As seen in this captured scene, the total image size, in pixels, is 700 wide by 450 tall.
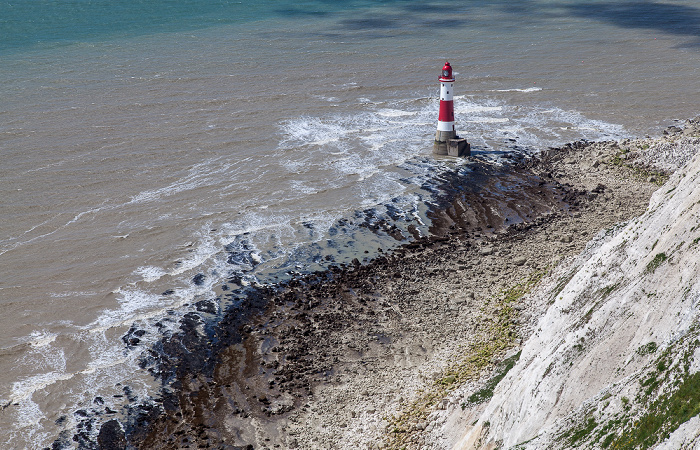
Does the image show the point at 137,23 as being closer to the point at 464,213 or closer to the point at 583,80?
the point at 583,80

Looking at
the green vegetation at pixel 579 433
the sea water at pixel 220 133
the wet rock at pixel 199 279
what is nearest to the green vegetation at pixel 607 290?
the green vegetation at pixel 579 433

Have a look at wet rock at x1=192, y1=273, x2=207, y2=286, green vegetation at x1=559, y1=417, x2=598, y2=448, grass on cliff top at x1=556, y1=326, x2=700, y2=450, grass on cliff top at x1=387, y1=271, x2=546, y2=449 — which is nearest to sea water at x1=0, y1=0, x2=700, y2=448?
wet rock at x1=192, y1=273, x2=207, y2=286

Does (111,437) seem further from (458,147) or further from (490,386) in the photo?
(458,147)

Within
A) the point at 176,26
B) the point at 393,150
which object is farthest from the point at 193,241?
the point at 176,26

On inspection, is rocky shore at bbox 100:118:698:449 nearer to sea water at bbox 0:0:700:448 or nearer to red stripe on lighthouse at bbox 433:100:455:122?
sea water at bbox 0:0:700:448

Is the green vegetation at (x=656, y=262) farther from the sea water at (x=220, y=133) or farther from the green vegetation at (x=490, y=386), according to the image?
the sea water at (x=220, y=133)

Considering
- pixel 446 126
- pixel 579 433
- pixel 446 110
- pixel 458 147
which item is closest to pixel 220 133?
pixel 446 126
